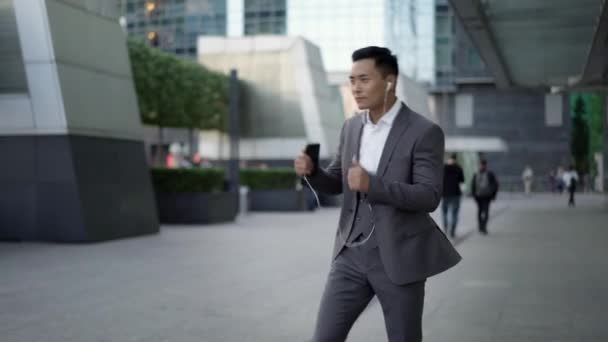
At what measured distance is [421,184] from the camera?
3.63 meters

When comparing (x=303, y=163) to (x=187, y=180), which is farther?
(x=187, y=180)

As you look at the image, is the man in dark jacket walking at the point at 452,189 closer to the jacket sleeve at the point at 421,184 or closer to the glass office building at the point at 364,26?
the jacket sleeve at the point at 421,184

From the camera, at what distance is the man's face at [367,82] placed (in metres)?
3.79

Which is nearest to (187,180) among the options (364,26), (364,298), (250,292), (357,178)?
(250,292)

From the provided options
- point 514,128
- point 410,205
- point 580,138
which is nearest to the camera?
point 410,205

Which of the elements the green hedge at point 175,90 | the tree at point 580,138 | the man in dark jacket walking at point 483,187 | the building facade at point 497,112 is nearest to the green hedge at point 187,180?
the green hedge at point 175,90

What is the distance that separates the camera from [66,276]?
11.0m

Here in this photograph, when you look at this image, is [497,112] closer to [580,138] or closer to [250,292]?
[580,138]

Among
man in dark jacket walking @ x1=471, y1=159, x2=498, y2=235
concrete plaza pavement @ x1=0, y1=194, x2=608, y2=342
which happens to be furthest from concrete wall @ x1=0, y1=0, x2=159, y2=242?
man in dark jacket walking @ x1=471, y1=159, x2=498, y2=235

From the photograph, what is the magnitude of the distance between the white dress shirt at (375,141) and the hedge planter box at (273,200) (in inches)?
1094

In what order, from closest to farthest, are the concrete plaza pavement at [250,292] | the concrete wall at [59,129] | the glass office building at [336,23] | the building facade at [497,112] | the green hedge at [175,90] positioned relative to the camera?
the concrete plaza pavement at [250,292]
the concrete wall at [59,129]
the green hedge at [175,90]
the glass office building at [336,23]
the building facade at [497,112]

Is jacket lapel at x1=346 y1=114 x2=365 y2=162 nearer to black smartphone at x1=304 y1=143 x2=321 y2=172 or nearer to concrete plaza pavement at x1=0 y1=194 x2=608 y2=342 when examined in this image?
black smartphone at x1=304 y1=143 x2=321 y2=172

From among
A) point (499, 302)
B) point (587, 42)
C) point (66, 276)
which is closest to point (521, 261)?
point (499, 302)

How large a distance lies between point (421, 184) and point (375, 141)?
14.0 inches
